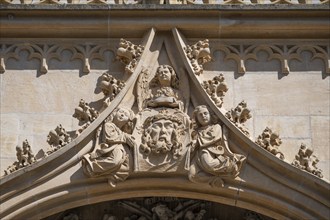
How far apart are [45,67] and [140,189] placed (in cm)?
186

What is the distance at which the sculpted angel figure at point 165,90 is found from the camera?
500 inches

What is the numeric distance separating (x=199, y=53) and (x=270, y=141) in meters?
1.36

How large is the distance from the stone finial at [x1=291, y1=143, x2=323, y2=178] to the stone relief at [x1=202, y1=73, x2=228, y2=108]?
3.51 feet

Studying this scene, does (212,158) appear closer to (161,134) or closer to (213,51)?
(161,134)

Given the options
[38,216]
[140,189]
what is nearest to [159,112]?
[140,189]

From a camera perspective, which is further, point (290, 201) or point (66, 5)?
point (66, 5)

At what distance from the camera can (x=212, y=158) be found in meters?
12.3

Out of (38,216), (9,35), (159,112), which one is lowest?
(38,216)

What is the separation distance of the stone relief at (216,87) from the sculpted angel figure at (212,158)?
1.22 feet

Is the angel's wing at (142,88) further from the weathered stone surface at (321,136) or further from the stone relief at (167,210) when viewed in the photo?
the weathered stone surface at (321,136)

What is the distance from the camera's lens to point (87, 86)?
1306cm

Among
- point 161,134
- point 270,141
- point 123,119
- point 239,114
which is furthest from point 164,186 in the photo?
point 270,141

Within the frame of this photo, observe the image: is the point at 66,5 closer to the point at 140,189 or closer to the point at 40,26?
the point at 40,26

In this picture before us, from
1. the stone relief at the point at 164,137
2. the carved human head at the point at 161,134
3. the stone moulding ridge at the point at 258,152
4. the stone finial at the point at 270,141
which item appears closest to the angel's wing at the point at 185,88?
the stone relief at the point at 164,137
